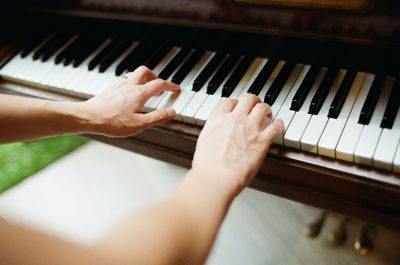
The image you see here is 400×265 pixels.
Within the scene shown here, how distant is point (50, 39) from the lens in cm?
170

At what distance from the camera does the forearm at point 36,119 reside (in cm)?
102

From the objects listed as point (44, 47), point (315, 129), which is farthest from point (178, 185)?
point (44, 47)

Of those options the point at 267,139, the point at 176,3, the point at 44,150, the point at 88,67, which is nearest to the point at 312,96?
the point at 267,139

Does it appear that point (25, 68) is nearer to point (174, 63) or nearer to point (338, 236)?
point (174, 63)

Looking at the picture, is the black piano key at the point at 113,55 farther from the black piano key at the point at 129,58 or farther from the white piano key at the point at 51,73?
the white piano key at the point at 51,73

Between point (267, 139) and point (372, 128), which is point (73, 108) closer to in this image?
point (267, 139)

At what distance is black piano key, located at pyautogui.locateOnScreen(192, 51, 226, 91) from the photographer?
1.17 metres

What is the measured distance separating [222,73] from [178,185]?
55 cm

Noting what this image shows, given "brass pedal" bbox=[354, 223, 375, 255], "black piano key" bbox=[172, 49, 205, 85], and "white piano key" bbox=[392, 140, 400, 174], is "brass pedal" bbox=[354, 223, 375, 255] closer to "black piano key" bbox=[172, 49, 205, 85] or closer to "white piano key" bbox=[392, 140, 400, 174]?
"white piano key" bbox=[392, 140, 400, 174]

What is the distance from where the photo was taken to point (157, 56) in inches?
54.1

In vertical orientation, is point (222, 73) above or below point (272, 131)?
above

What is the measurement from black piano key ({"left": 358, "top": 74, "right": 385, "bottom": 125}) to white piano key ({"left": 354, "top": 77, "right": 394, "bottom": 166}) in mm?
12

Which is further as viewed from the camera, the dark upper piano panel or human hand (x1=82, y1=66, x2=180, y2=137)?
human hand (x1=82, y1=66, x2=180, y2=137)

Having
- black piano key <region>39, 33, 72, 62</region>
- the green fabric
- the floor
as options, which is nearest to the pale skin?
the floor
